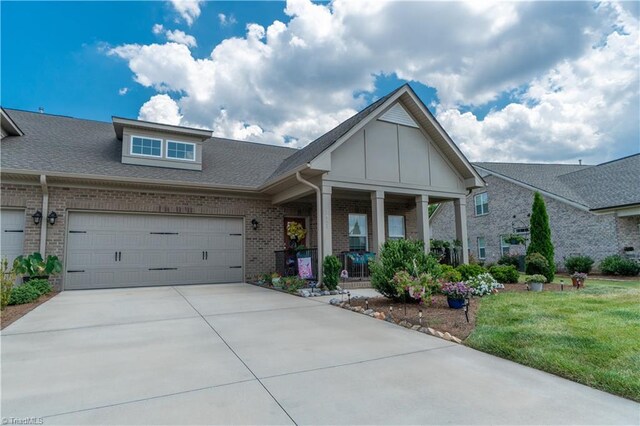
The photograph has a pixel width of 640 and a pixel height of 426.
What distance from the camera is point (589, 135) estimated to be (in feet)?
60.6

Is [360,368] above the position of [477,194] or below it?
below

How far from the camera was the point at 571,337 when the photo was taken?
4492mm

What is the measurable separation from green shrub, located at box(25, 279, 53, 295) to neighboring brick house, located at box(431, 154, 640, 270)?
65.4 feet

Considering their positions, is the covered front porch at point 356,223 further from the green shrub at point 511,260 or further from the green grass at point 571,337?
the green shrub at point 511,260

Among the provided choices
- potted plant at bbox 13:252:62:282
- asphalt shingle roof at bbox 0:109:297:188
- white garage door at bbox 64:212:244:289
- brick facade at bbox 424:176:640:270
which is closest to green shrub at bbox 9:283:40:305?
potted plant at bbox 13:252:62:282

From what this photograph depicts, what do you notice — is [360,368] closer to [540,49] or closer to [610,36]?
[540,49]

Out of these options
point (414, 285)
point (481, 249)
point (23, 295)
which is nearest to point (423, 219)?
point (414, 285)

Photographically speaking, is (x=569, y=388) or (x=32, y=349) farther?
(x=32, y=349)

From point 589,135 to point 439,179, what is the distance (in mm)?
12151

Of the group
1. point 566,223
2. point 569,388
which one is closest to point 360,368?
Answer: point 569,388

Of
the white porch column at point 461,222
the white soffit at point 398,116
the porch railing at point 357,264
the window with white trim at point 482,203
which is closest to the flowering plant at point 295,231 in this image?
the porch railing at point 357,264

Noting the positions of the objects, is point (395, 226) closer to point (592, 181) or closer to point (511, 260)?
point (511, 260)

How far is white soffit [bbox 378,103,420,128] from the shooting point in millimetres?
11422

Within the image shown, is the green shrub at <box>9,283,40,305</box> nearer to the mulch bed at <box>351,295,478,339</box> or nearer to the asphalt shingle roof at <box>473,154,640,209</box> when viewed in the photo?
the mulch bed at <box>351,295,478,339</box>
